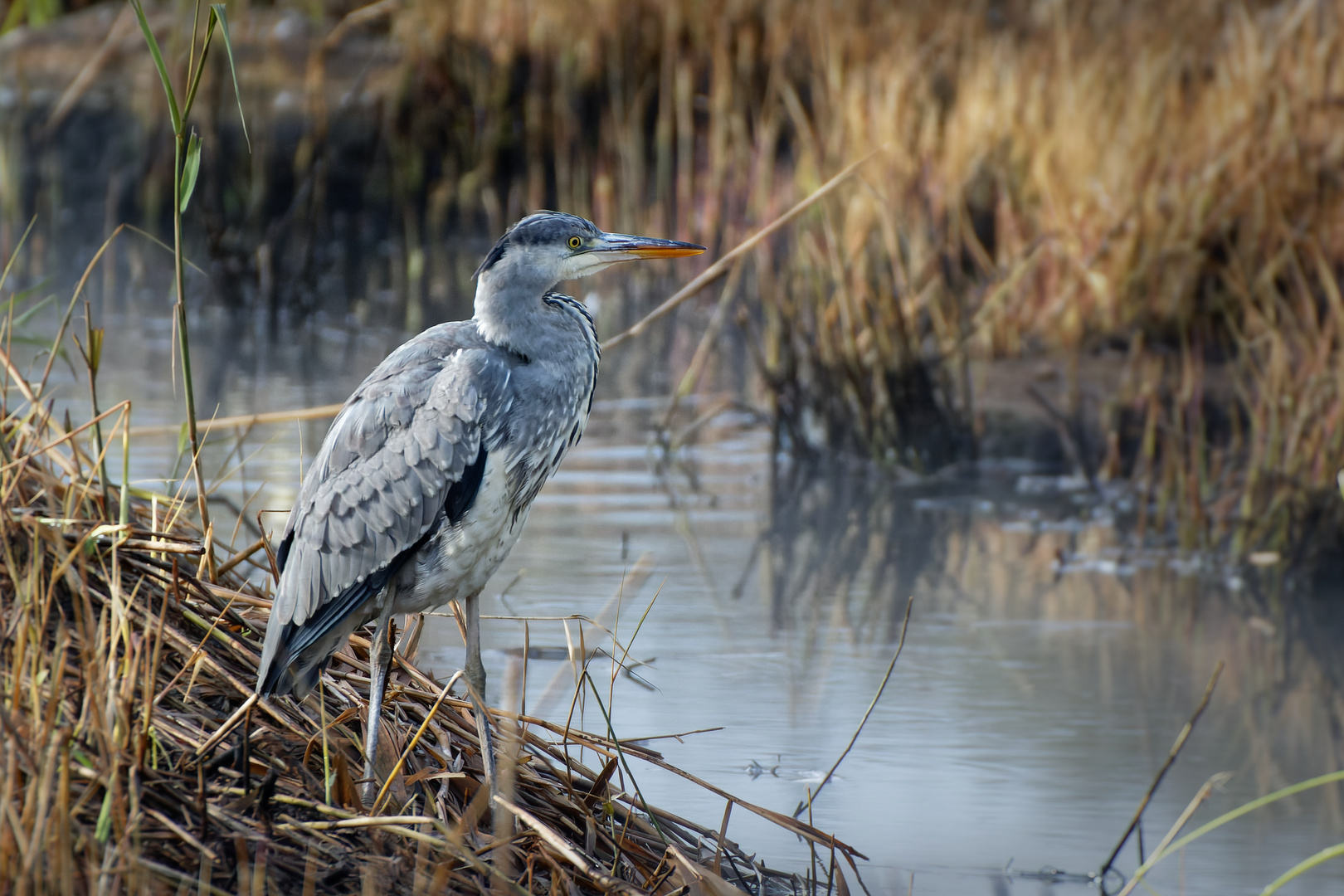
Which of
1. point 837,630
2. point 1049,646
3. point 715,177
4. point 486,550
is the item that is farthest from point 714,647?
point 715,177

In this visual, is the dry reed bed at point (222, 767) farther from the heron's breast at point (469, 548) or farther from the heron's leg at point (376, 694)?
the heron's breast at point (469, 548)

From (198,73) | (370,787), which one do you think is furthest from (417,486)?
(198,73)

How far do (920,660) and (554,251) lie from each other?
5.49 ft

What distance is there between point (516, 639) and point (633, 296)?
17.3ft

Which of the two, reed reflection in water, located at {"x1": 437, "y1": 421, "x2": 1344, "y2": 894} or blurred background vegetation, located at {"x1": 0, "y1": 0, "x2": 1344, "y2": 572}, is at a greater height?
blurred background vegetation, located at {"x1": 0, "y1": 0, "x2": 1344, "y2": 572}

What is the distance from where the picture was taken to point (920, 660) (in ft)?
12.9

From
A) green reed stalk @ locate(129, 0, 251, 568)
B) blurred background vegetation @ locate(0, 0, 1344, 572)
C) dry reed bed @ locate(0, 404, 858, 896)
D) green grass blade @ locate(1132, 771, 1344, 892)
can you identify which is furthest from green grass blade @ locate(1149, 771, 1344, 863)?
blurred background vegetation @ locate(0, 0, 1344, 572)

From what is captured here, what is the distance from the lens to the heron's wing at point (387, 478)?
257 centimetres

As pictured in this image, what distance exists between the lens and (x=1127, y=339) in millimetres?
6000

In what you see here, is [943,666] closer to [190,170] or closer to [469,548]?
[469,548]

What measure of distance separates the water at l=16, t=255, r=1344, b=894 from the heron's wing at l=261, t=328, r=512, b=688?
38cm

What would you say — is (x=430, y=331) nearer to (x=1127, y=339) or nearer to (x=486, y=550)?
(x=486, y=550)

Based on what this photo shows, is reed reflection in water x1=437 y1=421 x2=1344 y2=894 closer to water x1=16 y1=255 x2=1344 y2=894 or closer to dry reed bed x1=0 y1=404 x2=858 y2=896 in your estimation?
water x1=16 y1=255 x2=1344 y2=894

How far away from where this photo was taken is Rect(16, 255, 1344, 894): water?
307cm
